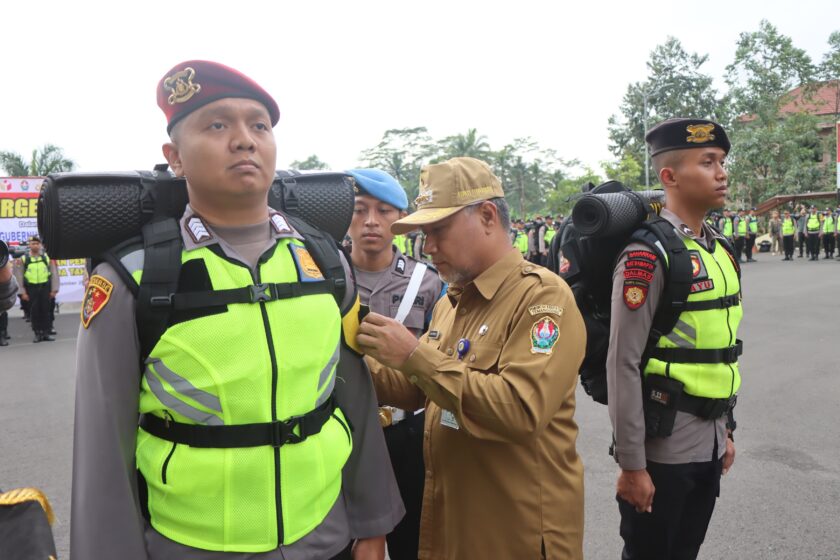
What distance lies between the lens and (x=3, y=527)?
4.02ft

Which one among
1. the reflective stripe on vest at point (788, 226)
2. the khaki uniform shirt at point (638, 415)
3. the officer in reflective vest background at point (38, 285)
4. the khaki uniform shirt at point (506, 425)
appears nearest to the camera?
the khaki uniform shirt at point (506, 425)

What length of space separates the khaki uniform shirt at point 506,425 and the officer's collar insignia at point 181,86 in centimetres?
89

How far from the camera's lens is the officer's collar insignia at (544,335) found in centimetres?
180

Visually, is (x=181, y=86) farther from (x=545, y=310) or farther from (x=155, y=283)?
(x=545, y=310)

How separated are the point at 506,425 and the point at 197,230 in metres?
0.96

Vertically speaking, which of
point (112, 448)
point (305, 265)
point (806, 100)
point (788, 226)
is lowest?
point (112, 448)

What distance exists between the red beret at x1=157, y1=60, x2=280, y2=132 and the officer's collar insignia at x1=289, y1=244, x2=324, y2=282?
0.40 meters

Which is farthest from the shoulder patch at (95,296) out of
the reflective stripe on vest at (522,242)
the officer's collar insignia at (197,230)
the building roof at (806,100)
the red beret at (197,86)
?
the building roof at (806,100)

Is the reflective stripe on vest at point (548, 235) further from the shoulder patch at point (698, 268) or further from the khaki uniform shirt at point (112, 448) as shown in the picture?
the khaki uniform shirt at point (112, 448)

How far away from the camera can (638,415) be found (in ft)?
8.05

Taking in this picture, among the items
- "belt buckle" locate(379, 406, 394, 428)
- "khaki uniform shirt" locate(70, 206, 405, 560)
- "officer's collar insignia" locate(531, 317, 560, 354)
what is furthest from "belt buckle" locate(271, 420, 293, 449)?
"belt buckle" locate(379, 406, 394, 428)

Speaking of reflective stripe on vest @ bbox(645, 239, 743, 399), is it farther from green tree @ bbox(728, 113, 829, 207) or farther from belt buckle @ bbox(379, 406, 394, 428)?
green tree @ bbox(728, 113, 829, 207)

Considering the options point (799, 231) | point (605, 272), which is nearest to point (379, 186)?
point (605, 272)

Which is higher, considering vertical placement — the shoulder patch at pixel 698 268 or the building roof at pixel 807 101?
the building roof at pixel 807 101
